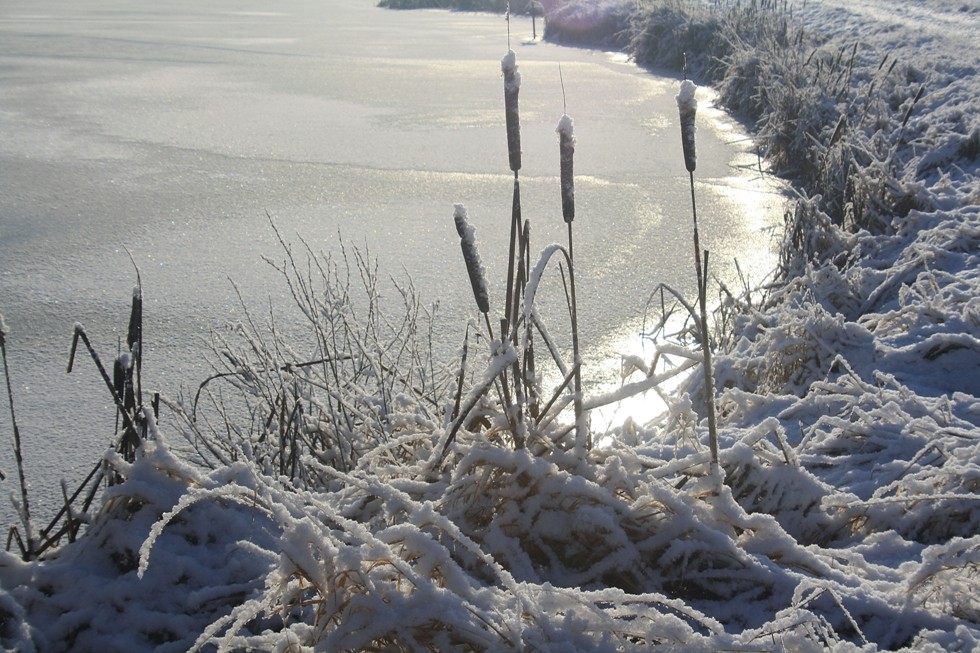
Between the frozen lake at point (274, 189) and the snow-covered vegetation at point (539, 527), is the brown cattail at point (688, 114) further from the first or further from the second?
the frozen lake at point (274, 189)

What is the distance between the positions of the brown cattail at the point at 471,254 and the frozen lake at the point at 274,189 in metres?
1.15

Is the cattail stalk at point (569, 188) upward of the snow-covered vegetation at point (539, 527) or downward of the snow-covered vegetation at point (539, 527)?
upward

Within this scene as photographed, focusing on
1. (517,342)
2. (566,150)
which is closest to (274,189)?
(517,342)

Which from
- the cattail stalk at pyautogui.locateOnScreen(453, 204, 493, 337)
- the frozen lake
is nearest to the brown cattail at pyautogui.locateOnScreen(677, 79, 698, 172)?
the cattail stalk at pyautogui.locateOnScreen(453, 204, 493, 337)

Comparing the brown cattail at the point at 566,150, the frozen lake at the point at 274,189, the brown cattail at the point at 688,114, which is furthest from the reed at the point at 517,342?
the frozen lake at the point at 274,189

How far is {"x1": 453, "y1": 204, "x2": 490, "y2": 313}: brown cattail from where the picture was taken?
949 mm

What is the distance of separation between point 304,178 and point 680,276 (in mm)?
2024

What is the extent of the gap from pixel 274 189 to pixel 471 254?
10.3ft

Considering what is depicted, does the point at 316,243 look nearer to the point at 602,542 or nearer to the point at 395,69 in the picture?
the point at 602,542

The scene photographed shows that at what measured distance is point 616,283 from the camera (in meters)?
2.90

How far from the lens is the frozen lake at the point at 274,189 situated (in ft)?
8.20

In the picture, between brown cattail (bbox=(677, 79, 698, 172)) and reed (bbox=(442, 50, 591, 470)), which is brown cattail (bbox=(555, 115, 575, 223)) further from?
brown cattail (bbox=(677, 79, 698, 172))

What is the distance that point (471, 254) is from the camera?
0.96 m

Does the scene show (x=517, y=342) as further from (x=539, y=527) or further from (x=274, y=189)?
(x=274, y=189)
